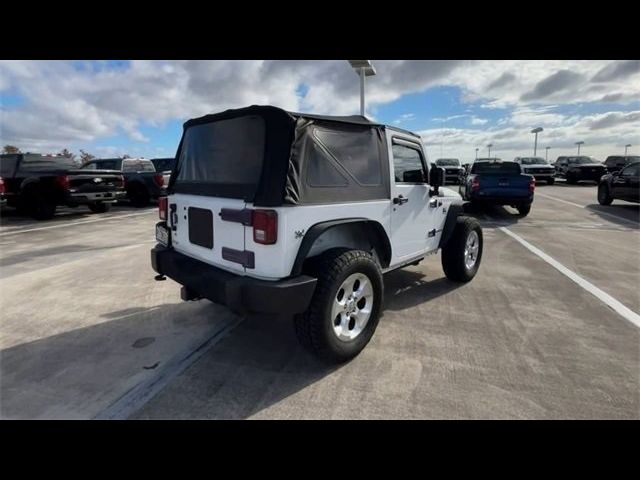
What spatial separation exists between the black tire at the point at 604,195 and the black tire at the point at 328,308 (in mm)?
14967

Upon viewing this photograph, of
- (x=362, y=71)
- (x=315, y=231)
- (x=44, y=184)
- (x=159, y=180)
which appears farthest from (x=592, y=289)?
(x=44, y=184)

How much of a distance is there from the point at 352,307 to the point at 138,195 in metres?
13.4

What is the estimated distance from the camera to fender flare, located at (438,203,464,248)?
15.9 feet

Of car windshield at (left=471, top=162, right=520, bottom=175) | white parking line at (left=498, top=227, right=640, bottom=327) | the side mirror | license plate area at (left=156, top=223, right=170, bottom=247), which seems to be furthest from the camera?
car windshield at (left=471, top=162, right=520, bottom=175)

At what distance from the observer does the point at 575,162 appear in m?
26.2

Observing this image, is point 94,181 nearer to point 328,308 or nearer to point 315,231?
point 315,231

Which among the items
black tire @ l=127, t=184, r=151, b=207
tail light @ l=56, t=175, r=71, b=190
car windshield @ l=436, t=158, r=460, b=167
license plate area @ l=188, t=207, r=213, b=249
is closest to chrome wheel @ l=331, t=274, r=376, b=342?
license plate area @ l=188, t=207, r=213, b=249

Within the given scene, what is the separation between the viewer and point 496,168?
1245cm

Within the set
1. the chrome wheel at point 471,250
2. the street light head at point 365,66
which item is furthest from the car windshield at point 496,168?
the chrome wheel at point 471,250

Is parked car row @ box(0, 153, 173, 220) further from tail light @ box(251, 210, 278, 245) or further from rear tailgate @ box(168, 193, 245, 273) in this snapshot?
tail light @ box(251, 210, 278, 245)

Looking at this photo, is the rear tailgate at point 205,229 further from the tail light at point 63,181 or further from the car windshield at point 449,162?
the car windshield at point 449,162

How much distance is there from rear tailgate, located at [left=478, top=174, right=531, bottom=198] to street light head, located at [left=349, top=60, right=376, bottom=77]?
4.99m

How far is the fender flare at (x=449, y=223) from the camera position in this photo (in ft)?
15.9

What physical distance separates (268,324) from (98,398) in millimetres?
1627
